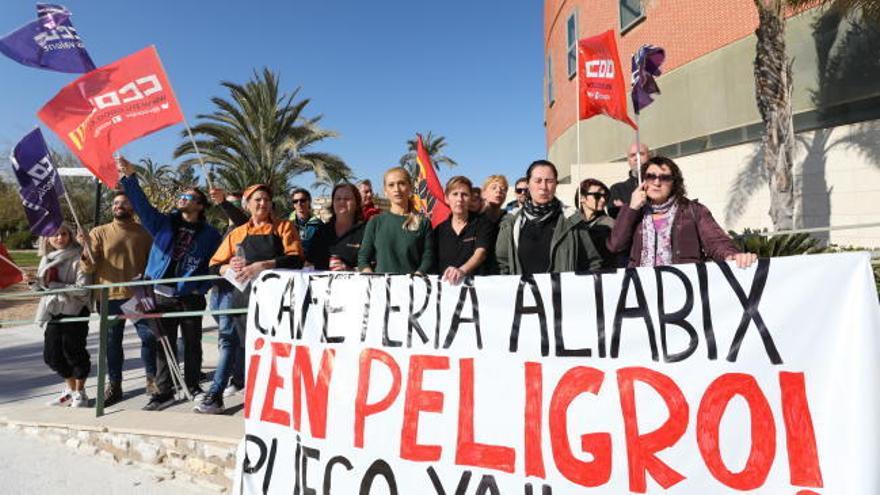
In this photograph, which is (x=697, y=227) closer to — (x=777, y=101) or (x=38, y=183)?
(x=38, y=183)

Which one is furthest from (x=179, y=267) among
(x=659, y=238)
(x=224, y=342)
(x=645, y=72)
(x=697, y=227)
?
(x=645, y=72)

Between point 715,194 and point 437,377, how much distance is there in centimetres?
1114

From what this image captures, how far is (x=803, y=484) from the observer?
6.92 feet

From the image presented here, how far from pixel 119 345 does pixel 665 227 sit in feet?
15.8

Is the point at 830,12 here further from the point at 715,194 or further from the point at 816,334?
the point at 816,334

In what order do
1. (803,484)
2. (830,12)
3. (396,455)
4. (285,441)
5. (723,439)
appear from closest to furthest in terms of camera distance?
(803,484) → (723,439) → (396,455) → (285,441) → (830,12)

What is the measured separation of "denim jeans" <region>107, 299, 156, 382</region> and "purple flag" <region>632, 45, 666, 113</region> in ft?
15.9

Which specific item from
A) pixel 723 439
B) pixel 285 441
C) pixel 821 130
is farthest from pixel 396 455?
pixel 821 130

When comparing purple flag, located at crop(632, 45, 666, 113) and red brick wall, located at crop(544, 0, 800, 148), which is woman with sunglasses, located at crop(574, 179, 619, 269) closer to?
purple flag, located at crop(632, 45, 666, 113)

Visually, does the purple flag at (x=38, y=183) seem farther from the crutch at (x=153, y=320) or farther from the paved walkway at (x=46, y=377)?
the paved walkway at (x=46, y=377)

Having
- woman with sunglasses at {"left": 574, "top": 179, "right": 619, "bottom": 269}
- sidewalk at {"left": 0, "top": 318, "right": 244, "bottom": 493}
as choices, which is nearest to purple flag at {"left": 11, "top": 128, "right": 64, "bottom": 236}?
sidewalk at {"left": 0, "top": 318, "right": 244, "bottom": 493}

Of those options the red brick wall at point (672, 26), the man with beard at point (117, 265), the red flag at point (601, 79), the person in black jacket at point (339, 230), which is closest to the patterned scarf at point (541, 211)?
the person in black jacket at point (339, 230)

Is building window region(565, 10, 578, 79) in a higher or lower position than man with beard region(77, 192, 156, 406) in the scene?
higher

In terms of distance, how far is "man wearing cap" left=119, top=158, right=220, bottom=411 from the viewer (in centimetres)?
442
